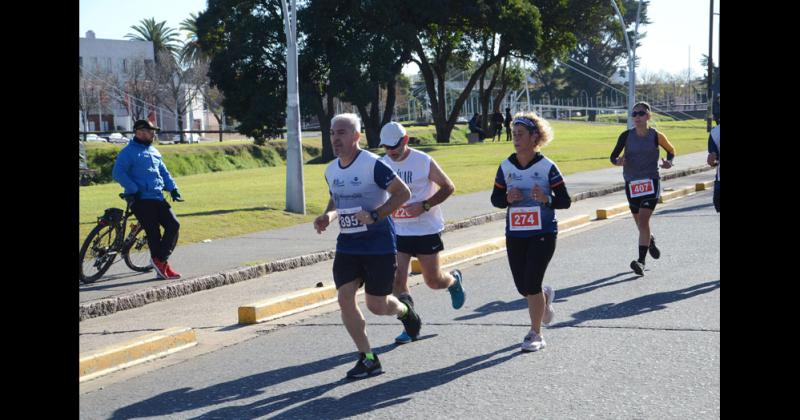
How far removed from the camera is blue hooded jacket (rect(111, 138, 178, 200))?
10945 millimetres

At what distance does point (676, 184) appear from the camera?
943 inches

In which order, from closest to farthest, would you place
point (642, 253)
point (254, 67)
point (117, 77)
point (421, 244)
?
point (421, 244) < point (642, 253) < point (254, 67) < point (117, 77)

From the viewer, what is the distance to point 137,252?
38.5 feet

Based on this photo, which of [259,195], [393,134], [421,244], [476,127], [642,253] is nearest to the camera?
[393,134]

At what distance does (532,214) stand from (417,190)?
1.14 metres

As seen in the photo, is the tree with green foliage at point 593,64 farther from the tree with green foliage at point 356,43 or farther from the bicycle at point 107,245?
the bicycle at point 107,245

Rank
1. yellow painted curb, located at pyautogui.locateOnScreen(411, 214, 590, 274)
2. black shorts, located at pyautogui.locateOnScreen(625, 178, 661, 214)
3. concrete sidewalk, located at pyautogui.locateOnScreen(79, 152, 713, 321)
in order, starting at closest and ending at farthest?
concrete sidewalk, located at pyautogui.locateOnScreen(79, 152, 713, 321)
black shorts, located at pyautogui.locateOnScreen(625, 178, 661, 214)
yellow painted curb, located at pyautogui.locateOnScreen(411, 214, 590, 274)

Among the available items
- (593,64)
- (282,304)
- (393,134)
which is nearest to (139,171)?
(282,304)

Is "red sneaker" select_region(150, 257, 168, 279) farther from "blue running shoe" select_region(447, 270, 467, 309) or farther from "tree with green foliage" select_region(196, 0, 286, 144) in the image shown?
"tree with green foliage" select_region(196, 0, 286, 144)

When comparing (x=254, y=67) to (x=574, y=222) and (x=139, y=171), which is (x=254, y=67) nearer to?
(x=574, y=222)

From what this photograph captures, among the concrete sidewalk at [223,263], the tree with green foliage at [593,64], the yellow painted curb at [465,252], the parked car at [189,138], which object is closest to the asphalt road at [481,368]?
the yellow painted curb at [465,252]

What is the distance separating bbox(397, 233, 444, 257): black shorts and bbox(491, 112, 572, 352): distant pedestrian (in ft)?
2.96

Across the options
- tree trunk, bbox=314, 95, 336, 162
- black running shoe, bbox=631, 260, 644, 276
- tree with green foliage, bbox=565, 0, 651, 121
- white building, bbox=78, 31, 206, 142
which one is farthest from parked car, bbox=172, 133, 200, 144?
black running shoe, bbox=631, 260, 644, 276
